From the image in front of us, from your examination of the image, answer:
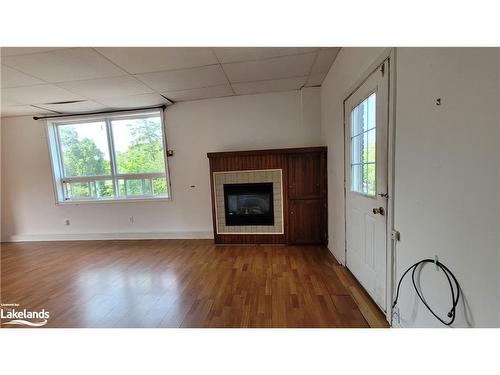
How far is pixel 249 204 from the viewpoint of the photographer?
3494 millimetres

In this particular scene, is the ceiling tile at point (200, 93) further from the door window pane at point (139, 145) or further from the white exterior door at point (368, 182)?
the white exterior door at point (368, 182)

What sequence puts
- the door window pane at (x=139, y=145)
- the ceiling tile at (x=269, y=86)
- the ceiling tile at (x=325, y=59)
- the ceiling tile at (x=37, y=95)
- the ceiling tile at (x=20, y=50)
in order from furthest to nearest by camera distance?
the door window pane at (x=139, y=145), the ceiling tile at (x=269, y=86), the ceiling tile at (x=37, y=95), the ceiling tile at (x=325, y=59), the ceiling tile at (x=20, y=50)

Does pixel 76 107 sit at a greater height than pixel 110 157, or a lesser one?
greater

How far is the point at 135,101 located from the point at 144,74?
3.75 ft

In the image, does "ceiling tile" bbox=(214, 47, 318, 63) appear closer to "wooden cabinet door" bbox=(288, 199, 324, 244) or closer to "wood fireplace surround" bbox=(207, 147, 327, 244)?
"wood fireplace surround" bbox=(207, 147, 327, 244)

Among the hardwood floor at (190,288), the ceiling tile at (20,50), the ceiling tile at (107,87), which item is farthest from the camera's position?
the ceiling tile at (107,87)

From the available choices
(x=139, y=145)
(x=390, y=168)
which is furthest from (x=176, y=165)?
(x=390, y=168)

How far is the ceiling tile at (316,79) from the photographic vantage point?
2.99m

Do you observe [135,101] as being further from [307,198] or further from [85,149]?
[307,198]

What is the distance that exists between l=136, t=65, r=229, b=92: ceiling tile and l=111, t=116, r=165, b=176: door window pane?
3.60 feet

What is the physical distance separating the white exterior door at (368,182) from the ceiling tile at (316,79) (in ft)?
3.17

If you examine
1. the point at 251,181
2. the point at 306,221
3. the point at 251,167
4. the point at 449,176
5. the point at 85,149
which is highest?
the point at 85,149

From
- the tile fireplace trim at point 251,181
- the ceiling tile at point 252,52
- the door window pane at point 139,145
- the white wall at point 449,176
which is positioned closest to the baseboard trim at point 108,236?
the tile fireplace trim at point 251,181

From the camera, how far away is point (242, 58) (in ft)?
7.76
